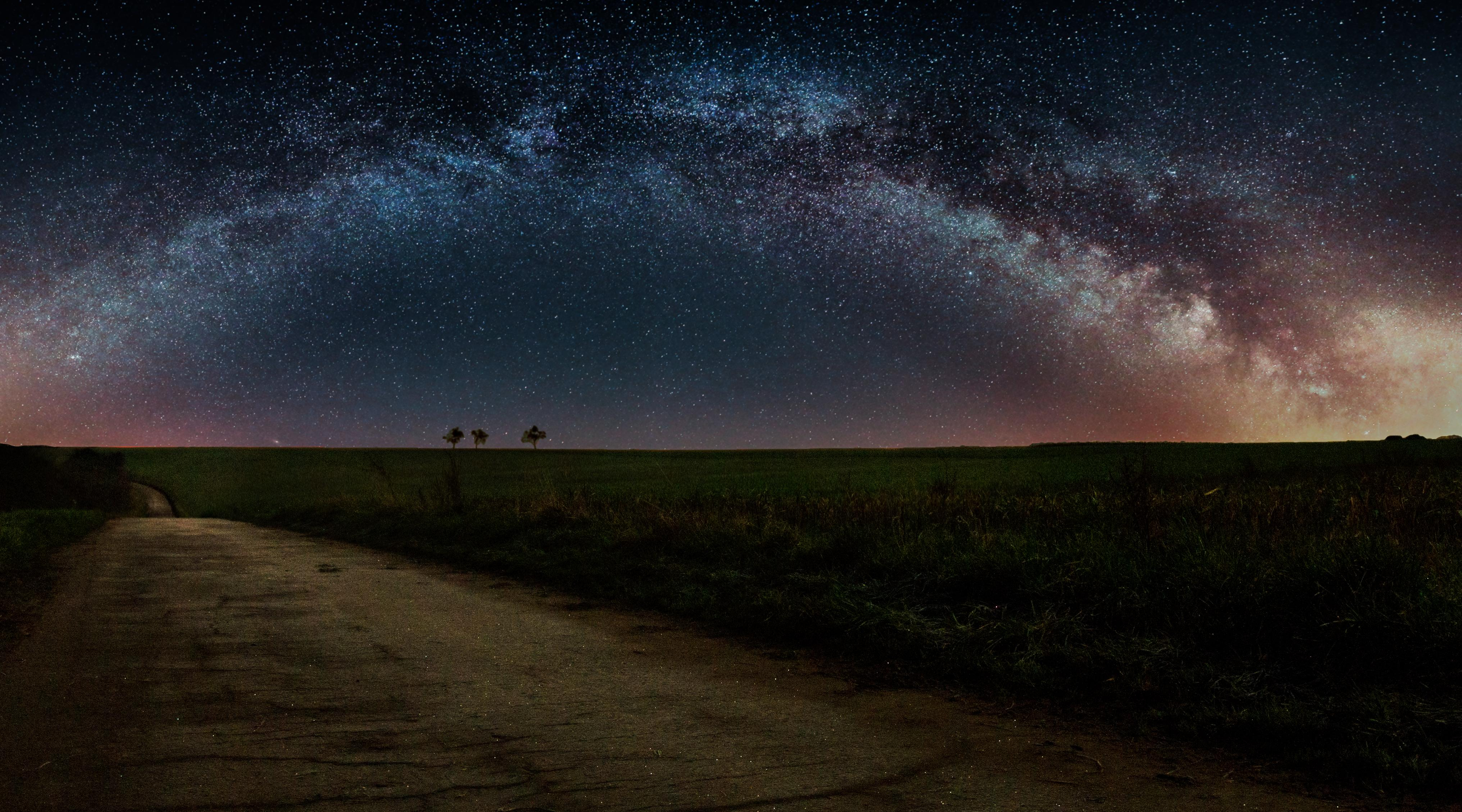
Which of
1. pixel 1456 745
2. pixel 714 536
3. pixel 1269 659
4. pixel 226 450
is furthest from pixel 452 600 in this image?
pixel 226 450

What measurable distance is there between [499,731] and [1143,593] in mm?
4785

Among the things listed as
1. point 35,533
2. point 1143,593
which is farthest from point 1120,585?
point 35,533

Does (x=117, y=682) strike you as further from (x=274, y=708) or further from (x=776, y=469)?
(x=776, y=469)

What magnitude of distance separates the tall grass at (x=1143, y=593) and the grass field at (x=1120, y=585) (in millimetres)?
20

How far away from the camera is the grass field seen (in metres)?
4.55

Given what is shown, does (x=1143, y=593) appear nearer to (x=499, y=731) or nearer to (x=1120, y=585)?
(x=1120, y=585)

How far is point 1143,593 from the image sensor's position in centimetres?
627

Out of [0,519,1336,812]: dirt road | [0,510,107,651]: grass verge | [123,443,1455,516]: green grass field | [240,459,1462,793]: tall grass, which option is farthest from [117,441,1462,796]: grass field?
[0,510,107,651]: grass verge

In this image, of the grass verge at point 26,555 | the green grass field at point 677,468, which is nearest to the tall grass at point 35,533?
the grass verge at point 26,555

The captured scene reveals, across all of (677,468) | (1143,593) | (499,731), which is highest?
(1143,593)

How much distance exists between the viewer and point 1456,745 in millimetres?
3914

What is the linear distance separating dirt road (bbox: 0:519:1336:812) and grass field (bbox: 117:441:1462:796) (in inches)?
27.2

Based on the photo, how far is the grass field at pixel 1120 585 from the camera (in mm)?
4547

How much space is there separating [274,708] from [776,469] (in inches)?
1896
